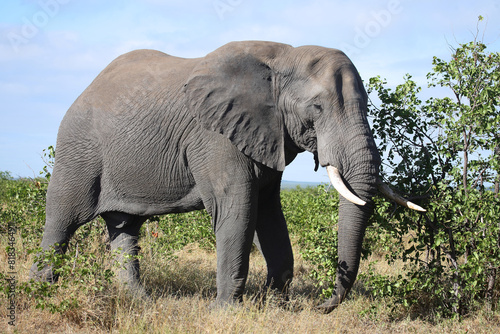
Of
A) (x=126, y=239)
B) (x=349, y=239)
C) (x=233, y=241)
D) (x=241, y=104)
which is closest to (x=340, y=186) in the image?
(x=349, y=239)

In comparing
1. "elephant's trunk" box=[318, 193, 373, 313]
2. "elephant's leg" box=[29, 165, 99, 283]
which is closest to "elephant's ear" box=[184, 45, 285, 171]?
"elephant's trunk" box=[318, 193, 373, 313]

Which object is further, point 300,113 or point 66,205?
point 66,205

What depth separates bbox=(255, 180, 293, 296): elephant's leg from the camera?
634 centimetres

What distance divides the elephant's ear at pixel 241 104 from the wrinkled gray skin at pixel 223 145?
0.01 m

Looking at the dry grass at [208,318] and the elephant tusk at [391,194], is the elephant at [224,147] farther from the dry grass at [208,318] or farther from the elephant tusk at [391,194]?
the dry grass at [208,318]

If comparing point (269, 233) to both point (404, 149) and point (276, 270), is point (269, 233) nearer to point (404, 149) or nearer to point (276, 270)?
point (276, 270)

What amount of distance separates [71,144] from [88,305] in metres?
2.04

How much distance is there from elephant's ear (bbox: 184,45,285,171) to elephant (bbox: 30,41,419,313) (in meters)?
0.01

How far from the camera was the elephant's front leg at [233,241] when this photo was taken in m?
5.50

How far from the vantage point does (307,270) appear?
29.0 feet

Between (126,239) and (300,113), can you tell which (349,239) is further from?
(126,239)

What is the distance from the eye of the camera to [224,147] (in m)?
5.64

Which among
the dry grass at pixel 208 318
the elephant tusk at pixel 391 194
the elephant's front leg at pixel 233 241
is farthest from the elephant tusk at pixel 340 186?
the dry grass at pixel 208 318

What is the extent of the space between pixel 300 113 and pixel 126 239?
281 centimetres
